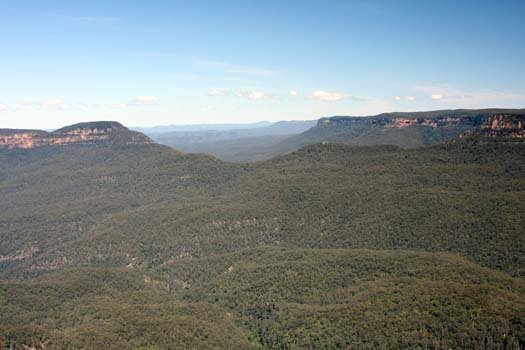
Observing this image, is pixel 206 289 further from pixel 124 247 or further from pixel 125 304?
pixel 124 247

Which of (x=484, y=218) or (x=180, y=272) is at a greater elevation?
(x=484, y=218)

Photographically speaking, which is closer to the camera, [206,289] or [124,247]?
[206,289]

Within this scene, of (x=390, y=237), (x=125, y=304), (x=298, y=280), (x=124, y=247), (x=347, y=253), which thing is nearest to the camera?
(x=125, y=304)

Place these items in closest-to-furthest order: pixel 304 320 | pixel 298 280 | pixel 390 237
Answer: pixel 304 320 < pixel 298 280 < pixel 390 237

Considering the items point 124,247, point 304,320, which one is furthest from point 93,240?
point 304,320

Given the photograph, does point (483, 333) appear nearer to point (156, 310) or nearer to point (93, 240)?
point (156, 310)

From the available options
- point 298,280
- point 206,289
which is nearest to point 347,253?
point 298,280
